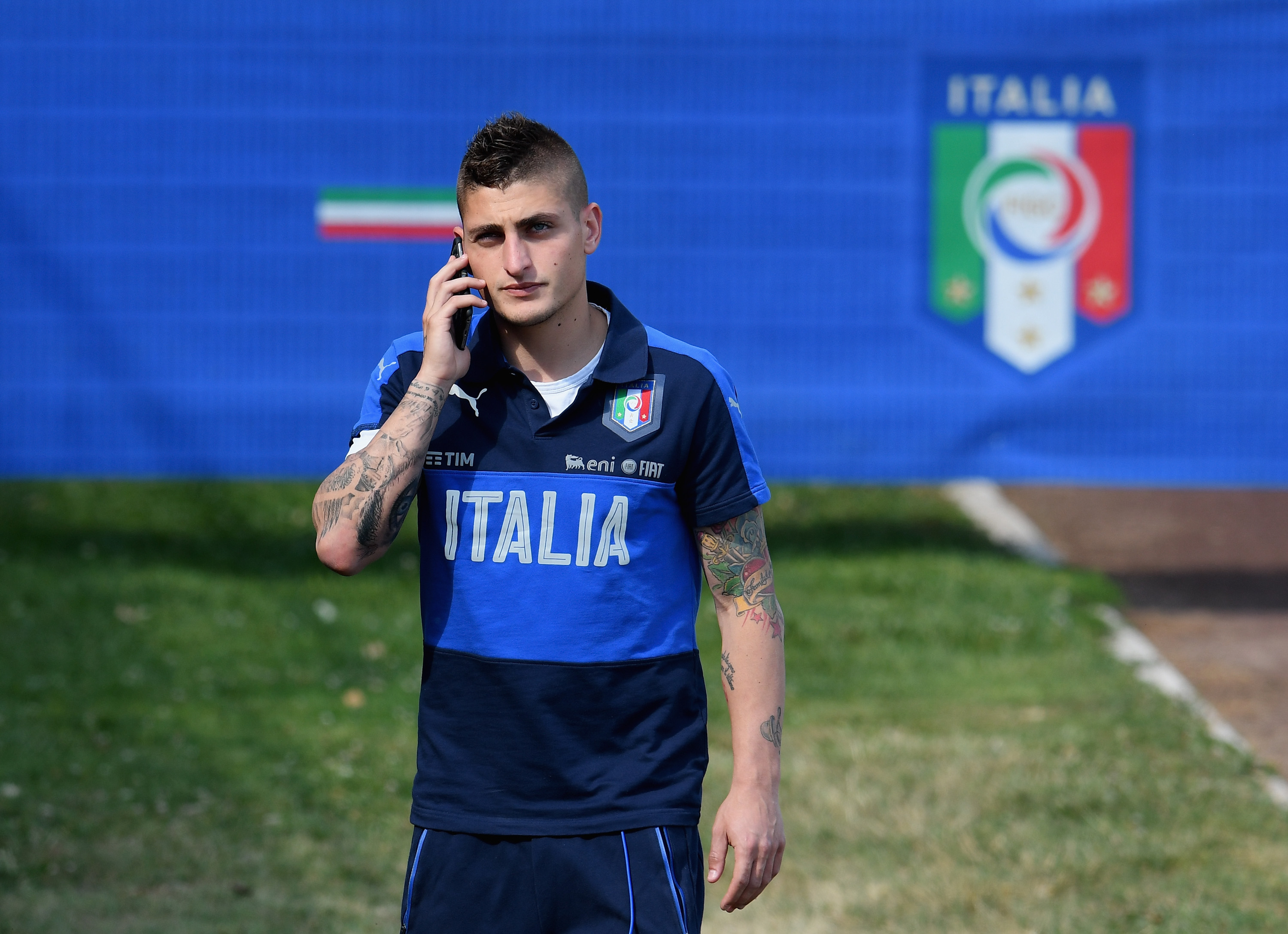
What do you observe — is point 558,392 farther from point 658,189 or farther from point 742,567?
point 658,189

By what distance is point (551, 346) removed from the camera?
334 cm

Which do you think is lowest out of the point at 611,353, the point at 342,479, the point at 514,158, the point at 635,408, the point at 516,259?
the point at 342,479

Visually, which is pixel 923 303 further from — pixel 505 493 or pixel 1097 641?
pixel 505 493

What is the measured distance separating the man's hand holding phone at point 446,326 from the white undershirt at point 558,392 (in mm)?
110

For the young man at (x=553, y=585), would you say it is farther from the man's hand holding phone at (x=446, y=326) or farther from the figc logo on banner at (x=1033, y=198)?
the figc logo on banner at (x=1033, y=198)

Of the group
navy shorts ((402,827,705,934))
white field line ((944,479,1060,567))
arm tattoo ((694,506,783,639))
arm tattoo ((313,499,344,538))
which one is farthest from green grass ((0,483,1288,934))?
Answer: arm tattoo ((313,499,344,538))

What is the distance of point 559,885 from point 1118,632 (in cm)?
652

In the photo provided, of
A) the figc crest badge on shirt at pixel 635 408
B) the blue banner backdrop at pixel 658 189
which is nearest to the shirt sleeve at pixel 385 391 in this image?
the figc crest badge on shirt at pixel 635 408

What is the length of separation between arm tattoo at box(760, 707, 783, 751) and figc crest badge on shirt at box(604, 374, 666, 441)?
0.66 meters

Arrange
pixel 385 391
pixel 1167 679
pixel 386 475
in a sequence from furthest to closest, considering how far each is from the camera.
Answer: pixel 1167 679 < pixel 385 391 < pixel 386 475

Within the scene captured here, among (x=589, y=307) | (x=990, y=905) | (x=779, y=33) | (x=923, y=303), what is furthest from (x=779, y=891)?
(x=779, y=33)

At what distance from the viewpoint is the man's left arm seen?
A: 125 inches

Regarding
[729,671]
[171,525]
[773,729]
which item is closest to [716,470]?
[729,671]

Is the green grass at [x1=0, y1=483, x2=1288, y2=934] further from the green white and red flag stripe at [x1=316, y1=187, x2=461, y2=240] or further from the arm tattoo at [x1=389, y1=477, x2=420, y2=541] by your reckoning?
the arm tattoo at [x1=389, y1=477, x2=420, y2=541]
